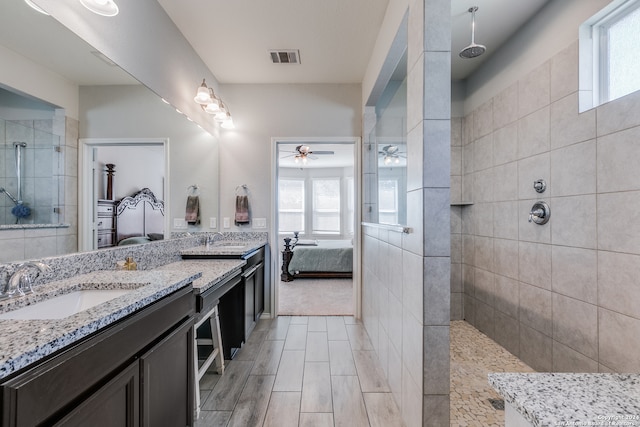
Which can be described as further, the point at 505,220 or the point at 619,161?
the point at 505,220

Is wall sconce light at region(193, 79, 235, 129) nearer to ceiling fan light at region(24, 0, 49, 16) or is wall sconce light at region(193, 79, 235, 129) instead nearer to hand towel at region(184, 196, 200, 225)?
hand towel at region(184, 196, 200, 225)

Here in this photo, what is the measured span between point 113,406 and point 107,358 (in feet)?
0.57

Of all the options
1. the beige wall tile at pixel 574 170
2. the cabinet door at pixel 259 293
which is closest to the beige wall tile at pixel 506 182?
the beige wall tile at pixel 574 170

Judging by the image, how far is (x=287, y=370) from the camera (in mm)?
2299

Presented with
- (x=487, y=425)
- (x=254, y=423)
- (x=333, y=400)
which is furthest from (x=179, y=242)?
(x=487, y=425)

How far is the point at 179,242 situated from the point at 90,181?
3.77 feet

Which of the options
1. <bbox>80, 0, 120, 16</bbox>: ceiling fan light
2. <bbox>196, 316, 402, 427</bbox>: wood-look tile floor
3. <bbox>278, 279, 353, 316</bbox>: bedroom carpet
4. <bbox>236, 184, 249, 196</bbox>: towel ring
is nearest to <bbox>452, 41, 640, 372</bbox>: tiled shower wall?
<bbox>196, 316, 402, 427</bbox>: wood-look tile floor

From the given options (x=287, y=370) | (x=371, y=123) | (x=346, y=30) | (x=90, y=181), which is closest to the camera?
(x=90, y=181)

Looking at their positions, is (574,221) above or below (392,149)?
below

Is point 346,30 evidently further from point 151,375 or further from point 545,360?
point 545,360

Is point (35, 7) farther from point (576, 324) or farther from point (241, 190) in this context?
point (576, 324)

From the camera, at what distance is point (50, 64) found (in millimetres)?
1373

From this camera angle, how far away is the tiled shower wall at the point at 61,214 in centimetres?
126

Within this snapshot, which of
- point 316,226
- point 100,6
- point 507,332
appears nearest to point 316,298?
point 507,332
